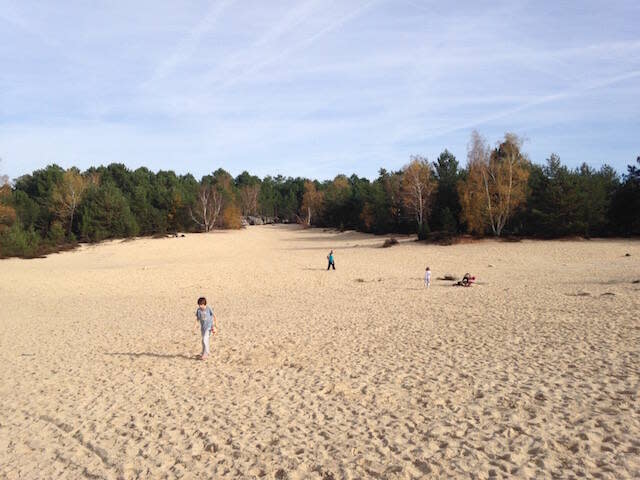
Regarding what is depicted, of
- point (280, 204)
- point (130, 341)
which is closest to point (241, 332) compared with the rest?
point (130, 341)

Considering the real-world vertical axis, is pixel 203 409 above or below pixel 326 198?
below

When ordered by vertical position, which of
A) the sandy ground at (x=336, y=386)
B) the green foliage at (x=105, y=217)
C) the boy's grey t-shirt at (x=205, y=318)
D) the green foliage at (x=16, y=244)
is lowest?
the sandy ground at (x=336, y=386)

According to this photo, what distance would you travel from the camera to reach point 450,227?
134 ft

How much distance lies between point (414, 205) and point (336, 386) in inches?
1630

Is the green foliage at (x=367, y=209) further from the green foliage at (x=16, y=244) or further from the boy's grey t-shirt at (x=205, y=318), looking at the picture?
the boy's grey t-shirt at (x=205, y=318)

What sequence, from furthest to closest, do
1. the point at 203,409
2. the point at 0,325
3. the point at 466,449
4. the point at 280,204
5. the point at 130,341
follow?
the point at 280,204
the point at 0,325
the point at 130,341
the point at 203,409
the point at 466,449

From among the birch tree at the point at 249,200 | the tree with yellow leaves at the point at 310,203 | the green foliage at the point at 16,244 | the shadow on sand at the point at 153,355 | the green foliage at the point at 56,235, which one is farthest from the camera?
the birch tree at the point at 249,200

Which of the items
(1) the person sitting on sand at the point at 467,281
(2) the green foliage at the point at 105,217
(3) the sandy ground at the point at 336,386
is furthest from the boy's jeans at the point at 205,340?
(2) the green foliage at the point at 105,217

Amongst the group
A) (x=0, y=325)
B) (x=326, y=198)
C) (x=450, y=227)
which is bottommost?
(x=0, y=325)

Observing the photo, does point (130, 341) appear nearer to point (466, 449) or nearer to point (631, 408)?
point (466, 449)

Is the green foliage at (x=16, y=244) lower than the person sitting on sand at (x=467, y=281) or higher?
higher

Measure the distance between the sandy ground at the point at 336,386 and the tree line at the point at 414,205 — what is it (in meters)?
18.7

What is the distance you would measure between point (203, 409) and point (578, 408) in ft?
19.8

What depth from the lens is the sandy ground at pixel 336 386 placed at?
5520 mm
